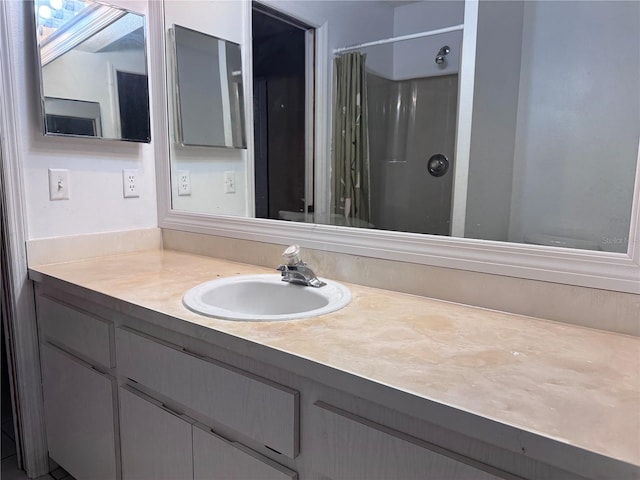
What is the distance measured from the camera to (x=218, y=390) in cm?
96

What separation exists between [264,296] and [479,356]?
75cm

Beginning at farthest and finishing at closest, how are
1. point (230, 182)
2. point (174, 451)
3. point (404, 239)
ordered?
point (230, 182) → point (404, 239) → point (174, 451)

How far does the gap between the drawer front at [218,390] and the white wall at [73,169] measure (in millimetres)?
658

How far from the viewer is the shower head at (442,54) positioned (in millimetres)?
1996

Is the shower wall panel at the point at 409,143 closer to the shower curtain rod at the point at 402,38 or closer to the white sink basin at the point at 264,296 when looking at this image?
the shower curtain rod at the point at 402,38

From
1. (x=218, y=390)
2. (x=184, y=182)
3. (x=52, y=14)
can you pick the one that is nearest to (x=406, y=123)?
(x=184, y=182)

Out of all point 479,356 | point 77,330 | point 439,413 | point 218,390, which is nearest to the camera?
point 439,413

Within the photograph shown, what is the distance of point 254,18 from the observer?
1.89 m

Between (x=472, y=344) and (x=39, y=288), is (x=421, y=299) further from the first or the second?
(x=39, y=288)

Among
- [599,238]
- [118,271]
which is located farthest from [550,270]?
[118,271]

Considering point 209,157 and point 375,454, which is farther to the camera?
point 209,157

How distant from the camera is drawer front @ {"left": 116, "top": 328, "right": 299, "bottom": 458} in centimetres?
85

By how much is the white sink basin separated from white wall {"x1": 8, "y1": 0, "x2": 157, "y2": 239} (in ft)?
2.27

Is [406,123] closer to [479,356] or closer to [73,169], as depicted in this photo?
[73,169]
